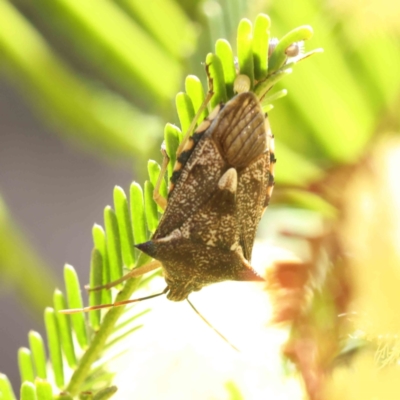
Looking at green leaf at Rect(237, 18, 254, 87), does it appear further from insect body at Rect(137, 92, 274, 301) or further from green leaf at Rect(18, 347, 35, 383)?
green leaf at Rect(18, 347, 35, 383)

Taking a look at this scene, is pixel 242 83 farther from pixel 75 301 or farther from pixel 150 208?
pixel 75 301

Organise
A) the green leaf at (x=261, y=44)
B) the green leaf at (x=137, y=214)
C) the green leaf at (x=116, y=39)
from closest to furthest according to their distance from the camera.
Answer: the green leaf at (x=261, y=44) < the green leaf at (x=137, y=214) < the green leaf at (x=116, y=39)

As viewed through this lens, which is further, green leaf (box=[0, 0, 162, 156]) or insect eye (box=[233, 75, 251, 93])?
green leaf (box=[0, 0, 162, 156])

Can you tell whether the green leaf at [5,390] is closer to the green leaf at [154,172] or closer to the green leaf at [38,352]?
the green leaf at [38,352]

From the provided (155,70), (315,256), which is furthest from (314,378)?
(155,70)

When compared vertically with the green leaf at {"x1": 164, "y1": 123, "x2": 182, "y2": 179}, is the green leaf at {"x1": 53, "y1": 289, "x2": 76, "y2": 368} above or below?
below

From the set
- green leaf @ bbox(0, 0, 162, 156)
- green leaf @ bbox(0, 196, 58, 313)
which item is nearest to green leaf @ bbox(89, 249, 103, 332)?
green leaf @ bbox(0, 0, 162, 156)

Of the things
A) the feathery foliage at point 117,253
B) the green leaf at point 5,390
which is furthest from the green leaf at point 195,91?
the green leaf at point 5,390
